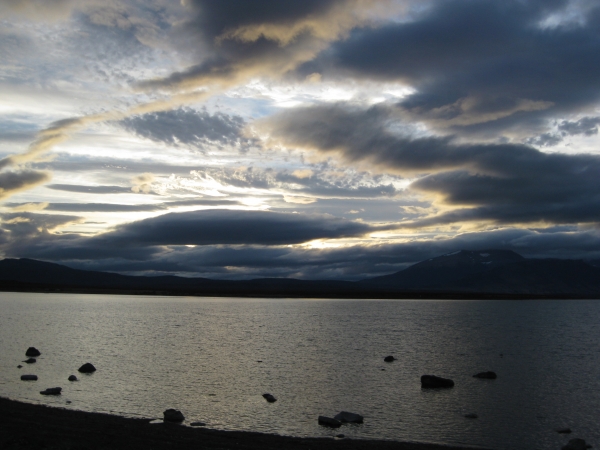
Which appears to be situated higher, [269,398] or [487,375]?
[269,398]

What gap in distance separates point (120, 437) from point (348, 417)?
47.4ft

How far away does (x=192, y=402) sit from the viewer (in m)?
37.1

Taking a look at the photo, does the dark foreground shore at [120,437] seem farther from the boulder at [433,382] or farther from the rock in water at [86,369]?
the rock in water at [86,369]

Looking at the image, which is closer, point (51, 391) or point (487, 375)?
point (51, 391)

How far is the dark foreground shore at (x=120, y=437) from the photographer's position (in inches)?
907

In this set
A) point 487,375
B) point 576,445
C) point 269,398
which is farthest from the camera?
point 487,375

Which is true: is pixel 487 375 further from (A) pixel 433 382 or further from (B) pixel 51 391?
(B) pixel 51 391

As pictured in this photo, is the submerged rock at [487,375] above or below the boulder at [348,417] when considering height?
below

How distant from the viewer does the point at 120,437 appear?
989 inches

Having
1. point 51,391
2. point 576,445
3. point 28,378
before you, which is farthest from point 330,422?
point 28,378

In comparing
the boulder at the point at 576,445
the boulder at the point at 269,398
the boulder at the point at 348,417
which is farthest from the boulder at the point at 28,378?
the boulder at the point at 576,445

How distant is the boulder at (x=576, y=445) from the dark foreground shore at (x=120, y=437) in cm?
591

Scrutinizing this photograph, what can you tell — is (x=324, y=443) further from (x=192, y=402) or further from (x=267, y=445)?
(x=192, y=402)

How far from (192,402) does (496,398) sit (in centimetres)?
2403
